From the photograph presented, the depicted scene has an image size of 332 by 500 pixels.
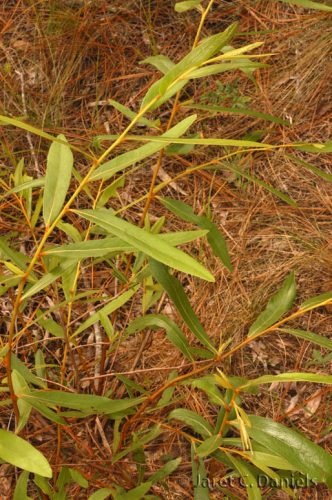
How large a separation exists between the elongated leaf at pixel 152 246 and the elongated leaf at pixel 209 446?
379 mm

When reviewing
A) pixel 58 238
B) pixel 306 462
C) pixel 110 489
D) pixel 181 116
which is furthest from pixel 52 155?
pixel 181 116

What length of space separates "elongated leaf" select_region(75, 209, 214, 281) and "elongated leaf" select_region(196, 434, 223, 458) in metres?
0.38

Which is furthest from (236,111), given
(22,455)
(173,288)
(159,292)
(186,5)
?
(22,455)

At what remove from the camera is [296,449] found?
80cm

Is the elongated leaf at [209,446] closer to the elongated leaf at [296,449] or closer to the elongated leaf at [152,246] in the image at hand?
the elongated leaf at [296,449]

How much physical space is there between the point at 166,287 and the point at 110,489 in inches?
18.9

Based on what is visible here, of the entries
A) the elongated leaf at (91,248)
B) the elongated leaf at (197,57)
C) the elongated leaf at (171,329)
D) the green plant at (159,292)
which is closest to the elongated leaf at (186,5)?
the green plant at (159,292)

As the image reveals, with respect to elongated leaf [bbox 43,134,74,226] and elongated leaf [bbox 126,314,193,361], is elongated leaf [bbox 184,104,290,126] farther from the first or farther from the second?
elongated leaf [bbox 126,314,193,361]

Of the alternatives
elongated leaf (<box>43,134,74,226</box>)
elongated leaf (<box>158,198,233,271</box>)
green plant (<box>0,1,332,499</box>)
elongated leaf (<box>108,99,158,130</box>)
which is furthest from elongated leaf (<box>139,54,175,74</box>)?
elongated leaf (<box>43,134,74,226</box>)

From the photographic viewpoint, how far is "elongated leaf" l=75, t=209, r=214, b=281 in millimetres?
669

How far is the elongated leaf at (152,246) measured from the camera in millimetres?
669

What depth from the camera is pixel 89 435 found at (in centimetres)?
141

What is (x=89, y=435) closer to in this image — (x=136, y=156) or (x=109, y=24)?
(x=136, y=156)

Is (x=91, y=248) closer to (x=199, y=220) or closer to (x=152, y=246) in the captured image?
(x=152, y=246)
